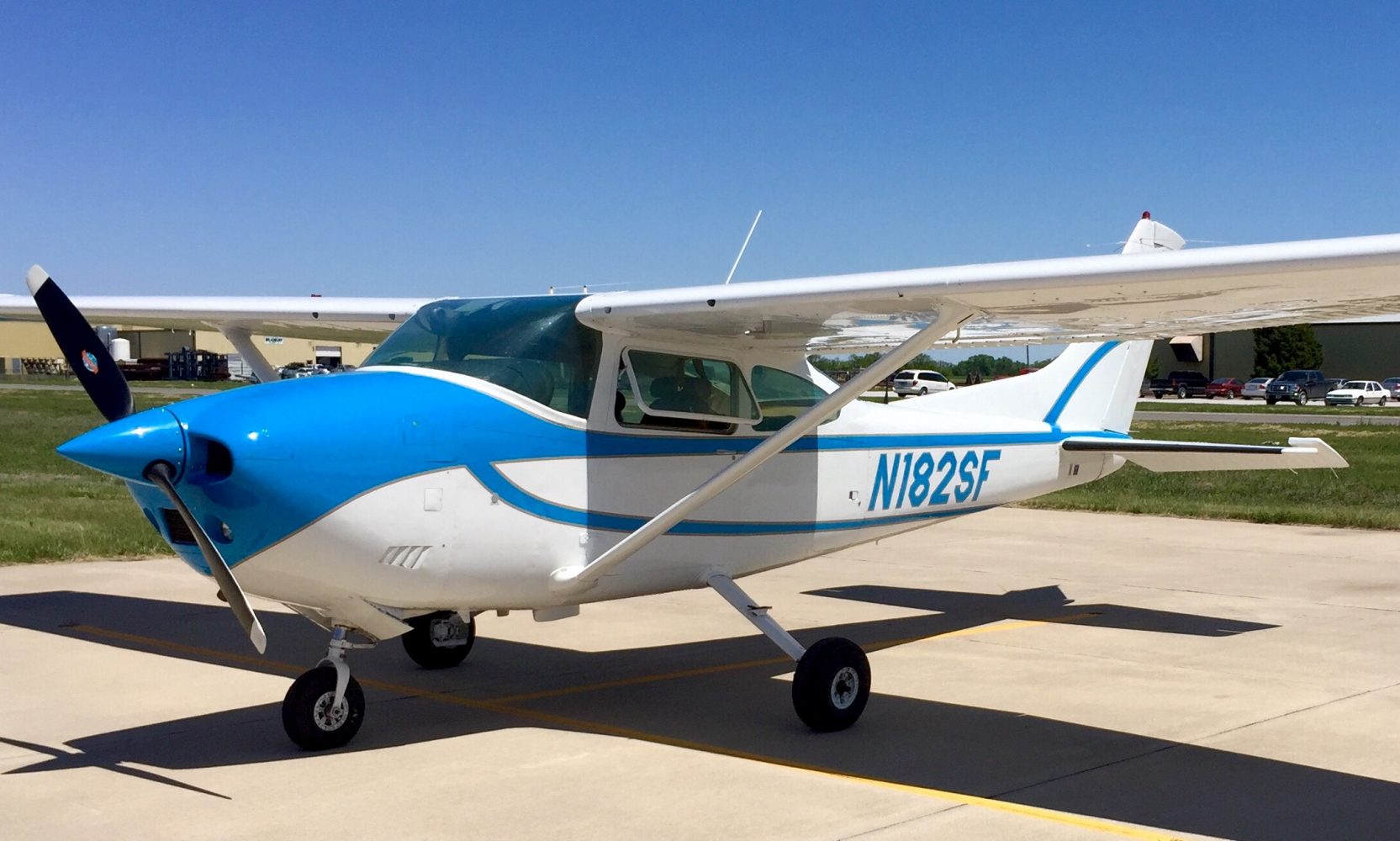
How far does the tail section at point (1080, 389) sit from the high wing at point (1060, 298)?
1.71m

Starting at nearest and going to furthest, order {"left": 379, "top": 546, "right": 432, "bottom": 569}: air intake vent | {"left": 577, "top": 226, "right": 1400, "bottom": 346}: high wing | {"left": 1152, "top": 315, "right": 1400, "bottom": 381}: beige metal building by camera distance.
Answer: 1. {"left": 577, "top": 226, "right": 1400, "bottom": 346}: high wing
2. {"left": 379, "top": 546, "right": 432, "bottom": 569}: air intake vent
3. {"left": 1152, "top": 315, "right": 1400, "bottom": 381}: beige metal building

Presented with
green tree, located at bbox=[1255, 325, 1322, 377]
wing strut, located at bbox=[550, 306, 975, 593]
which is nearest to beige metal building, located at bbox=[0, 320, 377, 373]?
green tree, located at bbox=[1255, 325, 1322, 377]

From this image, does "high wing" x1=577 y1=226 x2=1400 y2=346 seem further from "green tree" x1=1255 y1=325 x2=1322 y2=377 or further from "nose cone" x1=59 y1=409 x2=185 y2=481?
"green tree" x1=1255 y1=325 x2=1322 y2=377

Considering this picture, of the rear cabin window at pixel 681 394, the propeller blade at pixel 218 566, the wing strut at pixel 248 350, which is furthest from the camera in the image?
the wing strut at pixel 248 350

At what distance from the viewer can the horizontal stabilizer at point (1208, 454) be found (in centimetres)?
982

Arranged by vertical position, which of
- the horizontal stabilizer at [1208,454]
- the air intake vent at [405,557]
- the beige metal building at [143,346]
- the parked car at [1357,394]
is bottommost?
the parked car at [1357,394]

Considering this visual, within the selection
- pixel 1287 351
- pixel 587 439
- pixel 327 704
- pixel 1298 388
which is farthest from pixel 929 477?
pixel 1287 351

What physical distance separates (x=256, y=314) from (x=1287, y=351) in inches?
3193

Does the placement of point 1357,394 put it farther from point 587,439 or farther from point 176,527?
point 176,527

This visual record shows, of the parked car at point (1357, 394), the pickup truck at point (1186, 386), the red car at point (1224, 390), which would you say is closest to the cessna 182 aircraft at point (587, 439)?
the parked car at point (1357, 394)

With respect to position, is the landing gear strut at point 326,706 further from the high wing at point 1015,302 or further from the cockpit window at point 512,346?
the high wing at point 1015,302

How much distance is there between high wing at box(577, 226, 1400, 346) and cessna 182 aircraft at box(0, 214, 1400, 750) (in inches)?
0.7

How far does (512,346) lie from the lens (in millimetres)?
6840

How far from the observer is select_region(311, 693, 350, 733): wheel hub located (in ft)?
21.4
